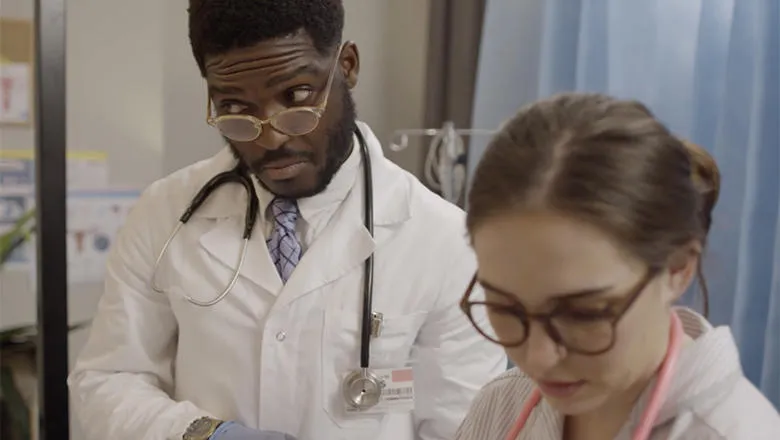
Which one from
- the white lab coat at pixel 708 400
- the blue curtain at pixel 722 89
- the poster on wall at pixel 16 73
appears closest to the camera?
the white lab coat at pixel 708 400

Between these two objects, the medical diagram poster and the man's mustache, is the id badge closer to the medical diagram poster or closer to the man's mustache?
the man's mustache

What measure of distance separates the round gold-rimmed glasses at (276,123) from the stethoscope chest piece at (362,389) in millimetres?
380

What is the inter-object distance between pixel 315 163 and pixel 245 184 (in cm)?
16

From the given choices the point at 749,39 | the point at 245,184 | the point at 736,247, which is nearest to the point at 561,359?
the point at 245,184

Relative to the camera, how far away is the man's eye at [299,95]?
125 cm

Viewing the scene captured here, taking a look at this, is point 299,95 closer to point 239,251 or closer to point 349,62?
point 349,62

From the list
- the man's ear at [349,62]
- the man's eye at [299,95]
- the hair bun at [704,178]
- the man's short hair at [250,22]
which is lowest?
the hair bun at [704,178]

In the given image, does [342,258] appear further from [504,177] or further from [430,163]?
[430,163]

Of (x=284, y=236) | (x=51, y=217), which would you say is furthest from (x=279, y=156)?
(x=51, y=217)

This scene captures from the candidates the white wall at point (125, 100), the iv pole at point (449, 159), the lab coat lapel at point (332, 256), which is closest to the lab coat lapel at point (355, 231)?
the lab coat lapel at point (332, 256)

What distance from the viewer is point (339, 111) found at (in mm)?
1303

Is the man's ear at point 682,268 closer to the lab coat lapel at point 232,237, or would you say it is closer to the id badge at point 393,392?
the id badge at point 393,392

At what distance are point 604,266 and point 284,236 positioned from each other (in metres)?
0.73

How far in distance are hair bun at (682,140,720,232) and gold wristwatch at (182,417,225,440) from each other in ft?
2.55
